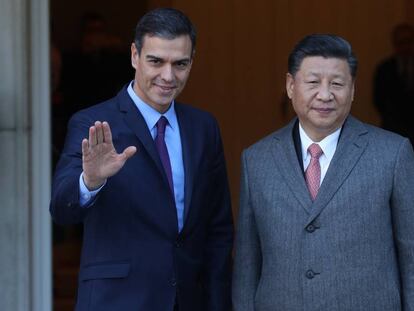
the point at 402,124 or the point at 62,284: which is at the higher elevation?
the point at 402,124

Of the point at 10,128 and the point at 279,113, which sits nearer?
the point at 10,128

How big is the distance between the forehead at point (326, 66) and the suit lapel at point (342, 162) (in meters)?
0.20

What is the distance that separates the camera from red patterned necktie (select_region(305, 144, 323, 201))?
11.2 ft

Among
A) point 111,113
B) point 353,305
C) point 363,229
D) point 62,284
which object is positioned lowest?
point 62,284

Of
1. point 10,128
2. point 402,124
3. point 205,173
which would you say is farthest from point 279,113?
point 205,173

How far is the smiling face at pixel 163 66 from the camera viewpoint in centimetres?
339

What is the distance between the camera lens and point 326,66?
338cm

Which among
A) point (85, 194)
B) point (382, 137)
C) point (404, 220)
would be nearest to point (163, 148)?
point (85, 194)

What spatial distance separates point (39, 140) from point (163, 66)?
1.30m

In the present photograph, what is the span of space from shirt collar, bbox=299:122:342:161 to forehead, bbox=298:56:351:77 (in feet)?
0.68

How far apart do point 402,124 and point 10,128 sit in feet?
11.4

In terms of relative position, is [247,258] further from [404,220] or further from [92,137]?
[92,137]

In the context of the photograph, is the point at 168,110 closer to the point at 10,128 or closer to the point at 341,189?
the point at 341,189

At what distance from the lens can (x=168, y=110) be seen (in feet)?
11.7
